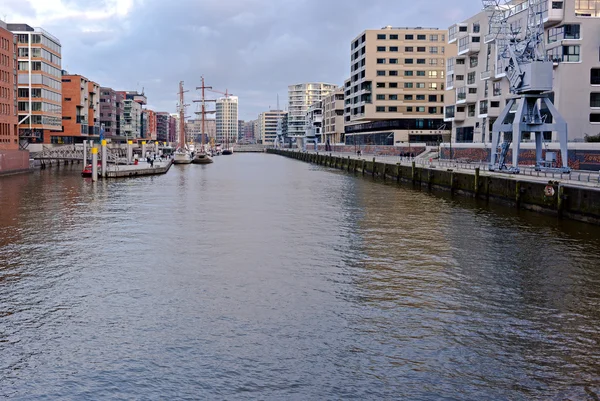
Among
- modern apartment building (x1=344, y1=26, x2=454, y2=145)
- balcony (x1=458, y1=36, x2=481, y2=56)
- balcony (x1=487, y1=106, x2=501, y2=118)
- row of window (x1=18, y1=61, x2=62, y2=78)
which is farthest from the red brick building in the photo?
modern apartment building (x1=344, y1=26, x2=454, y2=145)

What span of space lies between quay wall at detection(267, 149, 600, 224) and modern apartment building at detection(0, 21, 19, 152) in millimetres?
58936

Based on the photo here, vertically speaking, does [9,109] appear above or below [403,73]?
below

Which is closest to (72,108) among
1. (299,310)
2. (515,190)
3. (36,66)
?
(36,66)

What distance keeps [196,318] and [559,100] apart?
73.4 meters

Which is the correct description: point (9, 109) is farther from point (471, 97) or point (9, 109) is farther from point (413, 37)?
point (413, 37)

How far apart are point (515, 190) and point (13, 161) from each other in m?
74.3

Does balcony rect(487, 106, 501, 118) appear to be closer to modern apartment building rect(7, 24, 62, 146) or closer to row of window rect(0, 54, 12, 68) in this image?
row of window rect(0, 54, 12, 68)

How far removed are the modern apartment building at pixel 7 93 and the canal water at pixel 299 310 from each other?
196ft

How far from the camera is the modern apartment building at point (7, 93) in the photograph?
94.0 metres

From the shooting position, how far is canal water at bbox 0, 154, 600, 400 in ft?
50.2

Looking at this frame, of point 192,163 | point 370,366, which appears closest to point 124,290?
point 370,366

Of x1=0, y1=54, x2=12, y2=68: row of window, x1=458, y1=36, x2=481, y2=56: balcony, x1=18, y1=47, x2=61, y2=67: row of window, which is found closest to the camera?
x1=0, y1=54, x2=12, y2=68: row of window

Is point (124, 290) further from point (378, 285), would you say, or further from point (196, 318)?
point (378, 285)

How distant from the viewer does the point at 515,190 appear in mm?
51344
